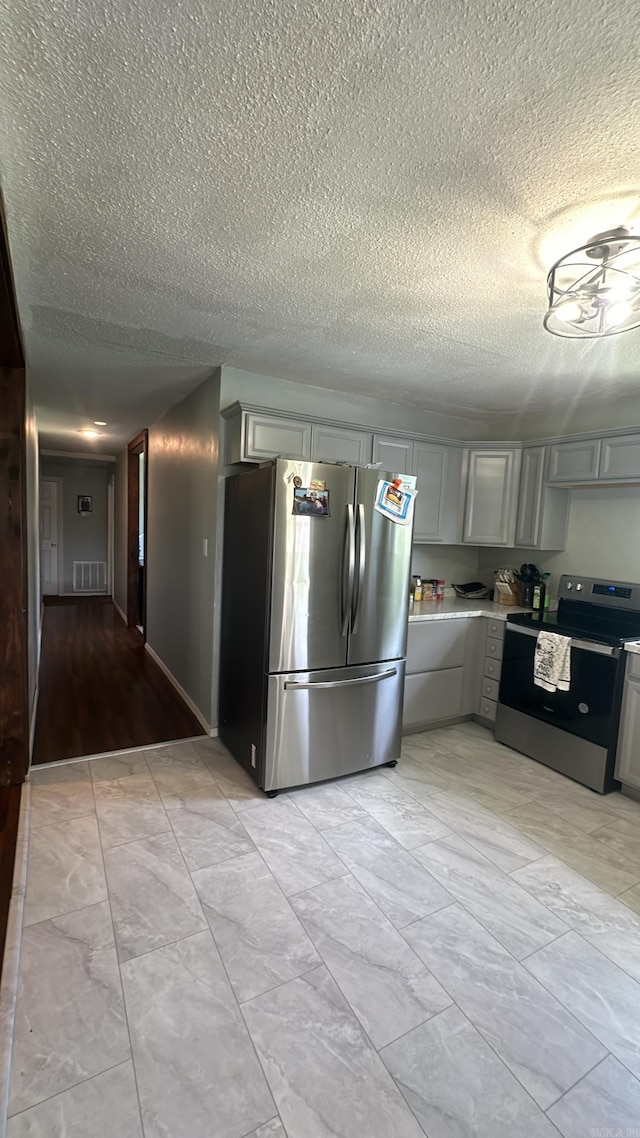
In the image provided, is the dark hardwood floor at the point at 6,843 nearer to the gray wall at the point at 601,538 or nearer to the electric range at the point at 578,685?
the electric range at the point at 578,685

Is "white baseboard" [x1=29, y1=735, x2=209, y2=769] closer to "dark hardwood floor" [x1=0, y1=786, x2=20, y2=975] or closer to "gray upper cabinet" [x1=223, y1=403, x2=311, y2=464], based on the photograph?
"dark hardwood floor" [x1=0, y1=786, x2=20, y2=975]

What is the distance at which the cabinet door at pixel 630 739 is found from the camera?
105 inches

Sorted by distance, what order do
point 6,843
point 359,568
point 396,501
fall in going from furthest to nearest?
1. point 396,501
2. point 359,568
3. point 6,843

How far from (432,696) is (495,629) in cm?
66

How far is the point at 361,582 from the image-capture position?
2.71 metres

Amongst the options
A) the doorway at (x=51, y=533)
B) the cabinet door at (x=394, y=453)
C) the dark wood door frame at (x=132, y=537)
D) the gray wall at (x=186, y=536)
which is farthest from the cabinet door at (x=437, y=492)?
the doorway at (x=51, y=533)

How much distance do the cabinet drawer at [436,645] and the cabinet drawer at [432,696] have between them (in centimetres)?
6

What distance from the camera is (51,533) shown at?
26.0 ft

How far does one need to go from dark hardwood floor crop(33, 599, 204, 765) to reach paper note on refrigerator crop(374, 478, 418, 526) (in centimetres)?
197

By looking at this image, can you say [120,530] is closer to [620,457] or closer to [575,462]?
[575,462]

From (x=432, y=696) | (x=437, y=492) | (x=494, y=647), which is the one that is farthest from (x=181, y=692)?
(x=437, y=492)

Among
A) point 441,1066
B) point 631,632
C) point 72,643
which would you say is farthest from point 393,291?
point 72,643

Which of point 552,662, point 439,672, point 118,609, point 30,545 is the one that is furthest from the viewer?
point 118,609

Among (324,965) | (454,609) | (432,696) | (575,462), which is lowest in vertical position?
(324,965)
